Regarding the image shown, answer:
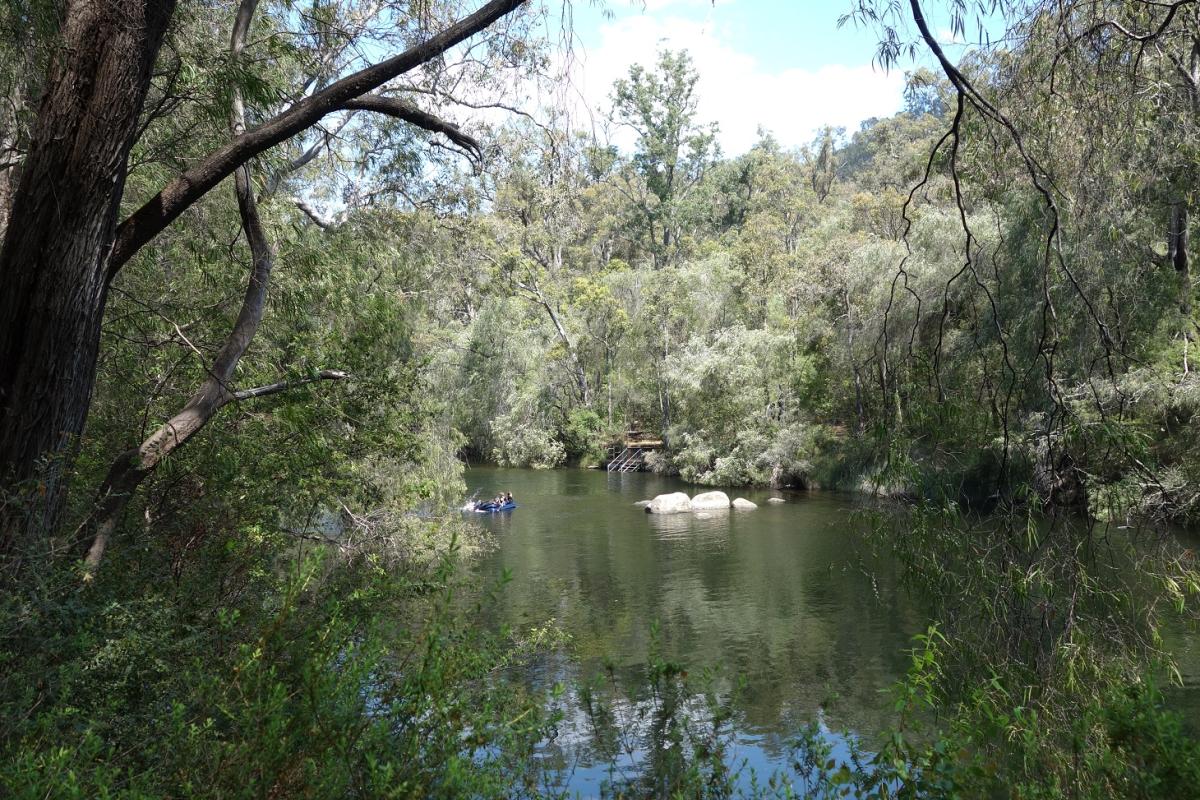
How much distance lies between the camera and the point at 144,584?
3.71 m

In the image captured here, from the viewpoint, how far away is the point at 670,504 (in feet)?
65.8

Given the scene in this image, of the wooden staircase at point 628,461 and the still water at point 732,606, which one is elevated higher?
the wooden staircase at point 628,461

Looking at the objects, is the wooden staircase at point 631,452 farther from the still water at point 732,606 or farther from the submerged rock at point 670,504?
the still water at point 732,606

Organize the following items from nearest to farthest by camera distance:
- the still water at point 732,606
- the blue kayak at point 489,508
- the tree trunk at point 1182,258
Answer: the still water at point 732,606 < the tree trunk at point 1182,258 < the blue kayak at point 489,508

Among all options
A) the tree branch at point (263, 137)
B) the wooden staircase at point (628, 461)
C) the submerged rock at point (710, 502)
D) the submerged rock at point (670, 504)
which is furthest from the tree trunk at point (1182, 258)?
the wooden staircase at point (628, 461)

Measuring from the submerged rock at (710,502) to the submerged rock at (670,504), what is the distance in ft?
0.60

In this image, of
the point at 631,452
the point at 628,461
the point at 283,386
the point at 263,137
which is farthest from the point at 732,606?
the point at 631,452

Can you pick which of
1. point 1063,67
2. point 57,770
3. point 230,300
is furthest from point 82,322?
point 1063,67

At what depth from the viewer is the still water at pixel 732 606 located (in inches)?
316

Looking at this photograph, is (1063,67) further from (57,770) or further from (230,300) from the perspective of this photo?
(230,300)

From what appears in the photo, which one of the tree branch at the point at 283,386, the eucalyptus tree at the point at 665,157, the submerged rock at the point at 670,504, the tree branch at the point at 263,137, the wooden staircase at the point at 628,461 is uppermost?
the eucalyptus tree at the point at 665,157

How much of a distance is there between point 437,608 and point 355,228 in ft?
19.6

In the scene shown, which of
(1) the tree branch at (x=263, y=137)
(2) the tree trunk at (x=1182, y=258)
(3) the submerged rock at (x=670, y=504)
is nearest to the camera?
(1) the tree branch at (x=263, y=137)

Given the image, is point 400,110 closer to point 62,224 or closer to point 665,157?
point 62,224
